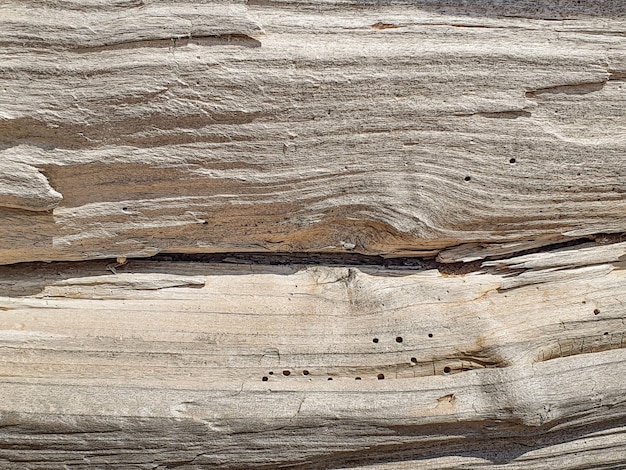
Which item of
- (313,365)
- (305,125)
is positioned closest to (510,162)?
(305,125)

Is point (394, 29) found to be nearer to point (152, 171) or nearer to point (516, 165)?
point (516, 165)

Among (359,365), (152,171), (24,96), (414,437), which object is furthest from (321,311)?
(24,96)

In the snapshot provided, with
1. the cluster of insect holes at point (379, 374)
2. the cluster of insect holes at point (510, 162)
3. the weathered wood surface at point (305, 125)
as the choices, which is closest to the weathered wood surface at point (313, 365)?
the cluster of insect holes at point (379, 374)

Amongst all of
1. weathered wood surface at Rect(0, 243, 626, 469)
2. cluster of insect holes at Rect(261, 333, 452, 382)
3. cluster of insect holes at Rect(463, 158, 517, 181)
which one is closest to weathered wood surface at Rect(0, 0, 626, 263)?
cluster of insect holes at Rect(463, 158, 517, 181)

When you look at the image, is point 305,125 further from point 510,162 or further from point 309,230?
point 510,162

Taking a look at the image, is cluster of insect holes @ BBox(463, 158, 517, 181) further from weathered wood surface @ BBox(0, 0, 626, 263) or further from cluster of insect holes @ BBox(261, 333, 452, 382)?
cluster of insect holes @ BBox(261, 333, 452, 382)

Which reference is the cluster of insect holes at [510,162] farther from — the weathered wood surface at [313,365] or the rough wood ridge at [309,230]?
the weathered wood surface at [313,365]
